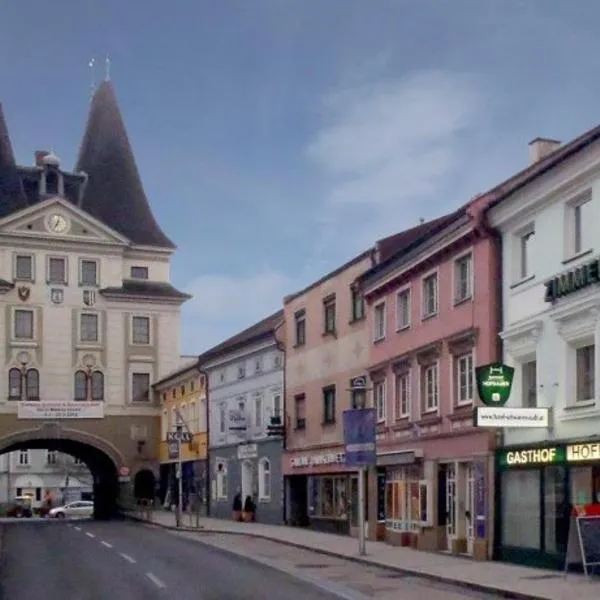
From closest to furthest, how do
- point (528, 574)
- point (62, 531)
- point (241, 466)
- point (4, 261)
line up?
point (528, 574), point (62, 531), point (241, 466), point (4, 261)

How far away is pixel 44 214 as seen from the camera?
6419 centimetres

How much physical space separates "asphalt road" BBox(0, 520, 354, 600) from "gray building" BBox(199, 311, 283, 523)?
9522 mm

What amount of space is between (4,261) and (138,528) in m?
20.8

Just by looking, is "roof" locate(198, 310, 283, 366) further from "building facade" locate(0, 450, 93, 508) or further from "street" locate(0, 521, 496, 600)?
"building facade" locate(0, 450, 93, 508)

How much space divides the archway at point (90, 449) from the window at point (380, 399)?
31.9 metres

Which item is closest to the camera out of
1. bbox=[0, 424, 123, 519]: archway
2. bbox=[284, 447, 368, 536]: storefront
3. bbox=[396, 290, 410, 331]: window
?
bbox=[396, 290, 410, 331]: window

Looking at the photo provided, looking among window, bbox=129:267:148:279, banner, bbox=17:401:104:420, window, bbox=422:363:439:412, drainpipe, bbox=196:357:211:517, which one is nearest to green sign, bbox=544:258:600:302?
window, bbox=422:363:439:412

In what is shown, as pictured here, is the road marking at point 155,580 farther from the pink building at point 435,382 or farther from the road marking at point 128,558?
the pink building at point 435,382

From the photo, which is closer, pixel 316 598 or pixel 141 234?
pixel 316 598

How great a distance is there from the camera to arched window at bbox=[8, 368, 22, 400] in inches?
2501

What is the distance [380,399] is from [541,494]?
1140cm

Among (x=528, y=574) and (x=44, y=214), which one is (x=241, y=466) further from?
(x=528, y=574)

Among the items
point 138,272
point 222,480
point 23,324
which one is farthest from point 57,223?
point 222,480

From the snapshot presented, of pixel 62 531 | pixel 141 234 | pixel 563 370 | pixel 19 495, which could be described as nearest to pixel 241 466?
pixel 62 531
